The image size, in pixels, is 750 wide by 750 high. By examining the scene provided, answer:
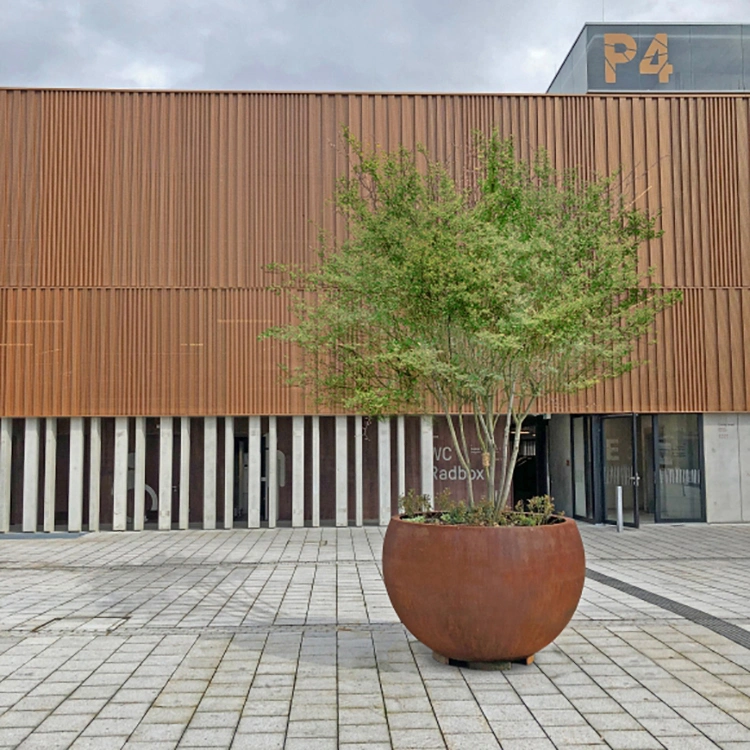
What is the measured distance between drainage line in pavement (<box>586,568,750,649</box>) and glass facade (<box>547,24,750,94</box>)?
1740cm

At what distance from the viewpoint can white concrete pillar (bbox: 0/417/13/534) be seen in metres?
16.8

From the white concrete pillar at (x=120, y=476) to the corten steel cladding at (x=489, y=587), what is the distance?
1248 cm

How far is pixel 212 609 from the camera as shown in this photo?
8586 mm

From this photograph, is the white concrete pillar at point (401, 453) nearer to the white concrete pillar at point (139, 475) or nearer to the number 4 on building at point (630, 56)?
the white concrete pillar at point (139, 475)

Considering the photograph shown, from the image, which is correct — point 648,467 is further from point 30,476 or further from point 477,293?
point 30,476

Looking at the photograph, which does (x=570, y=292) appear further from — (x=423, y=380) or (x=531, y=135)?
(x=531, y=135)

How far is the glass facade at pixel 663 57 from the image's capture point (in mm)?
23172

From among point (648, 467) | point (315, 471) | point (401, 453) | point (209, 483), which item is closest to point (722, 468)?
point (648, 467)

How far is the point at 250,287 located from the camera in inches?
691

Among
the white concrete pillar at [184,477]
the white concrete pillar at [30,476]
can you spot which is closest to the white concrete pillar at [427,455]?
the white concrete pillar at [184,477]

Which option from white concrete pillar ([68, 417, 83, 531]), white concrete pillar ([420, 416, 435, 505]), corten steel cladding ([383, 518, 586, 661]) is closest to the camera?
corten steel cladding ([383, 518, 586, 661])

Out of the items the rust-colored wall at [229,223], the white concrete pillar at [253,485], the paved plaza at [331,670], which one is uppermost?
the rust-colored wall at [229,223]

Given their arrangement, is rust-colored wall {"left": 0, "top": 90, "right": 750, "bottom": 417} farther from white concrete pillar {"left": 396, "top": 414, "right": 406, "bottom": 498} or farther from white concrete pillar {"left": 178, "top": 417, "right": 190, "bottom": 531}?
white concrete pillar {"left": 396, "top": 414, "right": 406, "bottom": 498}

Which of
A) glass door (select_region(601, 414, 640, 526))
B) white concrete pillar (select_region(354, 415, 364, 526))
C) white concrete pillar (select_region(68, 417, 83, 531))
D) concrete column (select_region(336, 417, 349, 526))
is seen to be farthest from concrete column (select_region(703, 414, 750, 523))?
white concrete pillar (select_region(68, 417, 83, 531))
